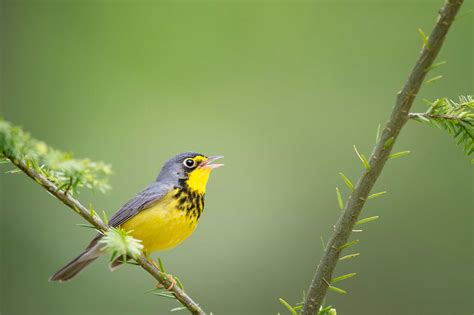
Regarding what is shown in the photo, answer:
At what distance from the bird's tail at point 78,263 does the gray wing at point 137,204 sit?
33 centimetres

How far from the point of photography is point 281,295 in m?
7.55

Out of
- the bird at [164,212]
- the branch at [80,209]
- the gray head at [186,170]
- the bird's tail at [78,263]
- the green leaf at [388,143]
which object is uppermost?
the green leaf at [388,143]

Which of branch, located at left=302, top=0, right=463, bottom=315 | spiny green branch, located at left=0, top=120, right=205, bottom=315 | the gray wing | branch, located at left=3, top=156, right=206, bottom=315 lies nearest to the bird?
the gray wing

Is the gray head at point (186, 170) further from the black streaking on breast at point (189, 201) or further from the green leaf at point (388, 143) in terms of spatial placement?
the green leaf at point (388, 143)

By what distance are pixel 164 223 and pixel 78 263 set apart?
0.75 m

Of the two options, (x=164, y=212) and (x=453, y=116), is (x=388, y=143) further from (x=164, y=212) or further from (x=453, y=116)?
(x=164, y=212)

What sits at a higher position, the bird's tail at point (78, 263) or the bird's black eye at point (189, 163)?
the bird's black eye at point (189, 163)

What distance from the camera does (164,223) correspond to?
478 cm

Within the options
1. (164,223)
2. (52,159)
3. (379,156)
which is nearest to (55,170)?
(52,159)

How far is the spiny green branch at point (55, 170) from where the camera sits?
206 cm

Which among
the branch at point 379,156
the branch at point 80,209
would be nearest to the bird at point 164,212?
the branch at point 80,209

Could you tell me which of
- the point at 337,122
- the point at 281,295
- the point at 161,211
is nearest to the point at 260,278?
the point at 281,295

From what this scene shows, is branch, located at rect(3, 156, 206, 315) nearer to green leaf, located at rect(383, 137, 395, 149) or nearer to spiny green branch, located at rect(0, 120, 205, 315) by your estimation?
spiny green branch, located at rect(0, 120, 205, 315)

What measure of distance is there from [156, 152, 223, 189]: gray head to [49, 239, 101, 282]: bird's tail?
0.93 meters
